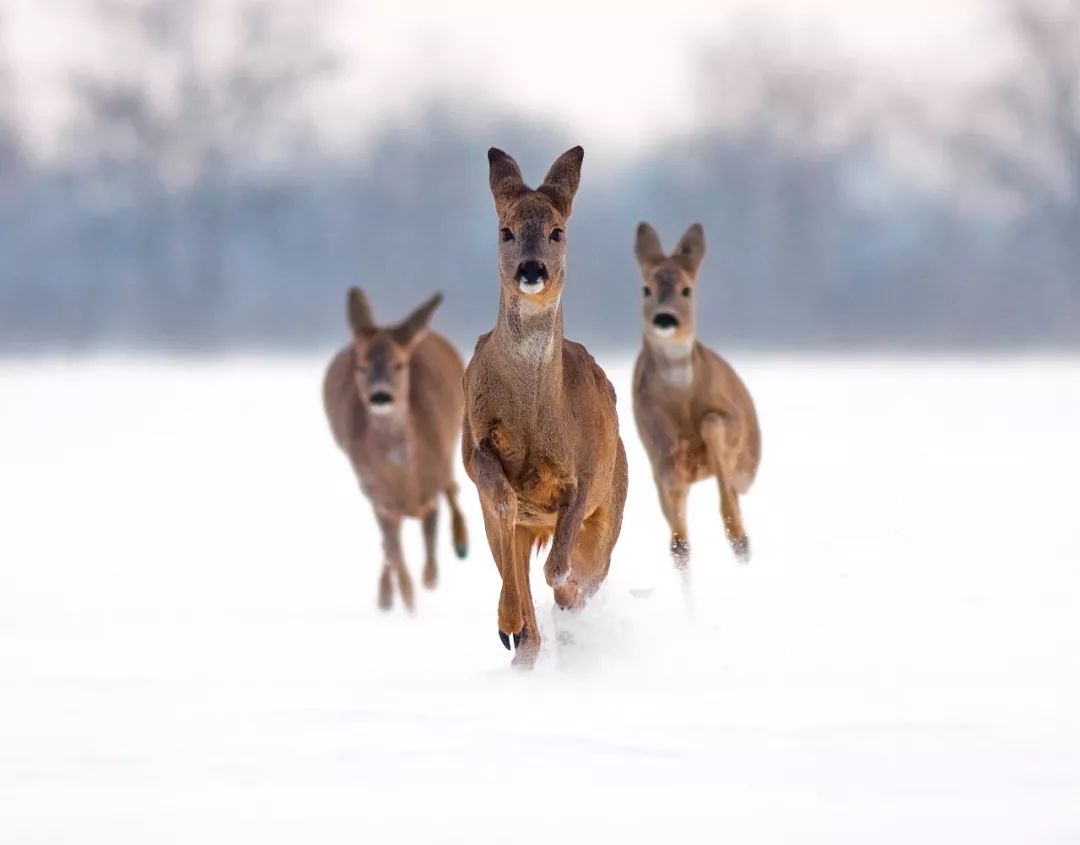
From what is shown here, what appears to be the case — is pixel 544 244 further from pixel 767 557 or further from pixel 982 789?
pixel 767 557

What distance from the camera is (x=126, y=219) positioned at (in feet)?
122

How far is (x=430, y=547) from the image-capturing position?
11219 millimetres

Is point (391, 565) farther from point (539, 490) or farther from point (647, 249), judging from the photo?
point (539, 490)

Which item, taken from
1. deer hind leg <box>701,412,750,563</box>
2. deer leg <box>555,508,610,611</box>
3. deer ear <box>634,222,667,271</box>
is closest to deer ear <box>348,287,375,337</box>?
deer ear <box>634,222,667,271</box>

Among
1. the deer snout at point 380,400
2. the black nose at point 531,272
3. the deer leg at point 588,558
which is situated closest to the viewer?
the black nose at point 531,272

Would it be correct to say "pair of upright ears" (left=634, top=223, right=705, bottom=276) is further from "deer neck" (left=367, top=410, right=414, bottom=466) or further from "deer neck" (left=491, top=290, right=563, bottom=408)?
"deer neck" (left=491, top=290, right=563, bottom=408)

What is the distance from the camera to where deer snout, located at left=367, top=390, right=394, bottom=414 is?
35.2ft

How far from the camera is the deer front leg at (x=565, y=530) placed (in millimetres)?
6645

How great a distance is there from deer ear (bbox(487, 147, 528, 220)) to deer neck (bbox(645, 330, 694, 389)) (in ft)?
10.5

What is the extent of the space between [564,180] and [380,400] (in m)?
4.02

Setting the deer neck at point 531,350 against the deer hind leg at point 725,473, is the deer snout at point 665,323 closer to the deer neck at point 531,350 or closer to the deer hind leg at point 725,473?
the deer hind leg at point 725,473

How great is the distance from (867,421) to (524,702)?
519 inches

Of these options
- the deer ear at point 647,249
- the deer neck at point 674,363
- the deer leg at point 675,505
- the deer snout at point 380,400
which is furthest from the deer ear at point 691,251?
the deer snout at point 380,400

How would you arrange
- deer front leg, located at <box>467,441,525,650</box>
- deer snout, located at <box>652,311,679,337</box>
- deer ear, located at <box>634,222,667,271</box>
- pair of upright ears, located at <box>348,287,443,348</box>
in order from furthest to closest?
pair of upright ears, located at <box>348,287,443,348</box>, deer ear, located at <box>634,222,667,271</box>, deer snout, located at <box>652,311,679,337</box>, deer front leg, located at <box>467,441,525,650</box>
